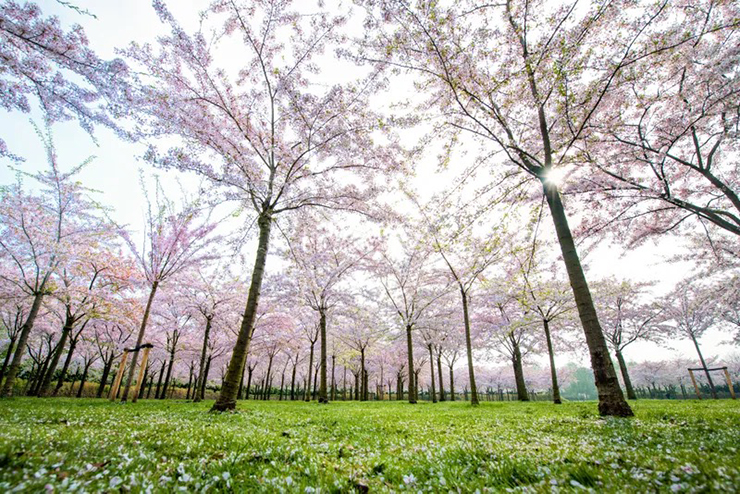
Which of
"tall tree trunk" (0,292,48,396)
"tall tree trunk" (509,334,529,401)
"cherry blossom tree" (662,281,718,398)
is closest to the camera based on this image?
"tall tree trunk" (0,292,48,396)

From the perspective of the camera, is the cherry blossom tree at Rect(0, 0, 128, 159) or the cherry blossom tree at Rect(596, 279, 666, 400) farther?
the cherry blossom tree at Rect(596, 279, 666, 400)

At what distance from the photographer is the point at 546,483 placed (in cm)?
259

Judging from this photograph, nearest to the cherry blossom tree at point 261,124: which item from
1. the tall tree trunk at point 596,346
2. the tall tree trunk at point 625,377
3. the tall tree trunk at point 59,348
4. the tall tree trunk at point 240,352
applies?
the tall tree trunk at point 240,352

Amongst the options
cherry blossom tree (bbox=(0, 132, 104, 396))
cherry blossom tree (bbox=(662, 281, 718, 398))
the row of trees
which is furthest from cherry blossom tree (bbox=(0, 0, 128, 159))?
cherry blossom tree (bbox=(662, 281, 718, 398))

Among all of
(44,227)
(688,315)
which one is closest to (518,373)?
(688,315)

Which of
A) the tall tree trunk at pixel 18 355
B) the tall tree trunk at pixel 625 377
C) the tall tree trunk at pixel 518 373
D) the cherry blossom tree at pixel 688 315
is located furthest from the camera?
the cherry blossom tree at pixel 688 315

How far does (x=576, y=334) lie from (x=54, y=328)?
163ft

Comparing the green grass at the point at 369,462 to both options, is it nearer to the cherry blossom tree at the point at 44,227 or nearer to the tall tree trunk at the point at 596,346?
the tall tree trunk at the point at 596,346

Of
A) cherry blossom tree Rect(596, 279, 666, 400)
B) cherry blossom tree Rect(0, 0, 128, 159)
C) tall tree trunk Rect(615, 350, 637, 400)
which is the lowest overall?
tall tree trunk Rect(615, 350, 637, 400)

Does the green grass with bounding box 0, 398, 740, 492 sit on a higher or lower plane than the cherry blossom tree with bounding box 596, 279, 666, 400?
lower

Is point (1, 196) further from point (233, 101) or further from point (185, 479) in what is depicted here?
point (185, 479)

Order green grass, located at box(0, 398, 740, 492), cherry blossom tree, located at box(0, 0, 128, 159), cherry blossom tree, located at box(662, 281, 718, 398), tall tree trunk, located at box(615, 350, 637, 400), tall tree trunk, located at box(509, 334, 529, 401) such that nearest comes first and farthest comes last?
A: 1. green grass, located at box(0, 398, 740, 492)
2. cherry blossom tree, located at box(0, 0, 128, 159)
3. tall tree trunk, located at box(509, 334, 529, 401)
4. tall tree trunk, located at box(615, 350, 637, 400)
5. cherry blossom tree, located at box(662, 281, 718, 398)

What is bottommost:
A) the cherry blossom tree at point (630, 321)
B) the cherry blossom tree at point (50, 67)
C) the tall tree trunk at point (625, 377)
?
the tall tree trunk at point (625, 377)

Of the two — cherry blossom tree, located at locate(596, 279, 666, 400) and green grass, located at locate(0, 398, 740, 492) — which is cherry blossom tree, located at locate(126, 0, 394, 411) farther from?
cherry blossom tree, located at locate(596, 279, 666, 400)
